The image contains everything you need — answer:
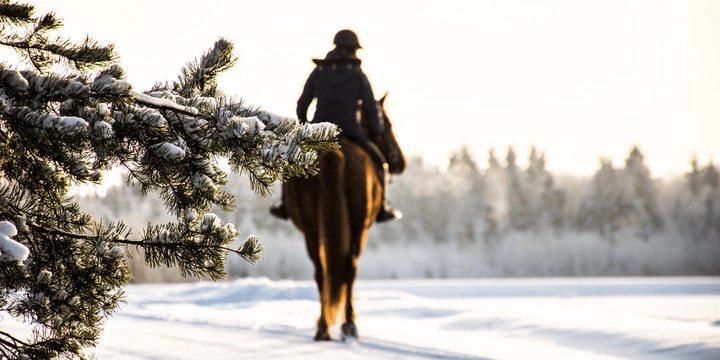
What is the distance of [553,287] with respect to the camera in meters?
15.8

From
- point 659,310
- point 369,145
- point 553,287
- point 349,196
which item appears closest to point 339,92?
point 369,145

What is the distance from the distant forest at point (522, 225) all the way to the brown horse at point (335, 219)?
2991 centimetres

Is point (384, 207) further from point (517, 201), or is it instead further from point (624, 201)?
point (517, 201)

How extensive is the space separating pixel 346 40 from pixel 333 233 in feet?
7.20

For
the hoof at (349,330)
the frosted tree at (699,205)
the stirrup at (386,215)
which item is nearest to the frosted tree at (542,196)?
the frosted tree at (699,205)

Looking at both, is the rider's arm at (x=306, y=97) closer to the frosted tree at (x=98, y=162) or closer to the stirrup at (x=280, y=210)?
the stirrup at (x=280, y=210)

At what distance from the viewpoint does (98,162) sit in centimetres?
286

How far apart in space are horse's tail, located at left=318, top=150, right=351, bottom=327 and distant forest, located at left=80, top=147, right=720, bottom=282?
1184 inches

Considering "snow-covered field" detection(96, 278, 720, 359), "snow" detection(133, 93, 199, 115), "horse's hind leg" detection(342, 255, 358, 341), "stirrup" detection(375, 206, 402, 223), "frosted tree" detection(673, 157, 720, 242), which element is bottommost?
"snow-covered field" detection(96, 278, 720, 359)

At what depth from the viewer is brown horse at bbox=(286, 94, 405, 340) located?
626cm

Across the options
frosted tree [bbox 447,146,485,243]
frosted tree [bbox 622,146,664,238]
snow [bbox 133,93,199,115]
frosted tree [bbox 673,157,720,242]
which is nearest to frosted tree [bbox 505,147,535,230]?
frosted tree [bbox 447,146,485,243]

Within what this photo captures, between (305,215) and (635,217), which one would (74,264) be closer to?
(305,215)

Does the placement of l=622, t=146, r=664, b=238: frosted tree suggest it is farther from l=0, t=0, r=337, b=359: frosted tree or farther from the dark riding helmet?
l=0, t=0, r=337, b=359: frosted tree

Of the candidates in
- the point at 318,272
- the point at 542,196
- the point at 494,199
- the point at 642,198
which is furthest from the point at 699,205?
the point at 318,272
